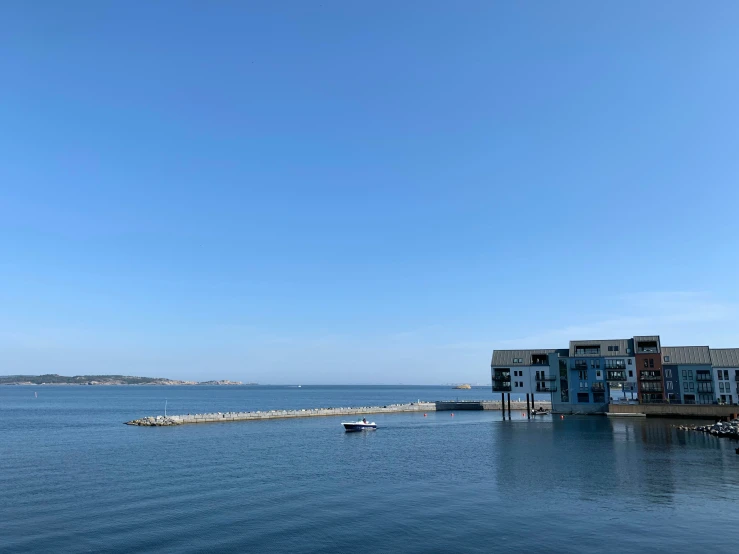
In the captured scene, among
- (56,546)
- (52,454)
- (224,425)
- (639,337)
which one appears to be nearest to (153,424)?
(224,425)

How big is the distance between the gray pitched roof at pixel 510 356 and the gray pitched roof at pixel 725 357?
37173mm

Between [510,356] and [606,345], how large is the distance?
24703 mm

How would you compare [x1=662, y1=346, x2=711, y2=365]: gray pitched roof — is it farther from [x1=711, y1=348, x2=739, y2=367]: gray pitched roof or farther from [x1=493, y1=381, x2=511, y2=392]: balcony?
[x1=493, y1=381, x2=511, y2=392]: balcony

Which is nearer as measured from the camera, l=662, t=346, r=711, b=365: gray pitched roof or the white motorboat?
the white motorboat

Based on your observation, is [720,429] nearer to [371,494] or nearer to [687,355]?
[687,355]

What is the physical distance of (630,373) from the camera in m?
130

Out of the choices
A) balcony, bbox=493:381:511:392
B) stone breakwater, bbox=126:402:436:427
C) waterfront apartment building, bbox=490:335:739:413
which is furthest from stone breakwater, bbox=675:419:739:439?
stone breakwater, bbox=126:402:436:427

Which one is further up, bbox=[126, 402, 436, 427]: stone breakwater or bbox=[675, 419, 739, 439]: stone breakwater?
bbox=[675, 419, 739, 439]: stone breakwater

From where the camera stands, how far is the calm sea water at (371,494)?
122 feet

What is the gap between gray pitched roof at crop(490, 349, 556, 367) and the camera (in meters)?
141

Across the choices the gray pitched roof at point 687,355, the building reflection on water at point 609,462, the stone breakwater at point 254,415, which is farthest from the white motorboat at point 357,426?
the gray pitched roof at point 687,355

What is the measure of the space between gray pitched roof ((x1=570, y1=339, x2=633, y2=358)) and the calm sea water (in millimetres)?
38864

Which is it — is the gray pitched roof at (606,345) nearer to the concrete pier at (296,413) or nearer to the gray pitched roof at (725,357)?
the gray pitched roof at (725,357)

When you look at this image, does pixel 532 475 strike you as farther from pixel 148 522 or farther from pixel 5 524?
pixel 5 524
